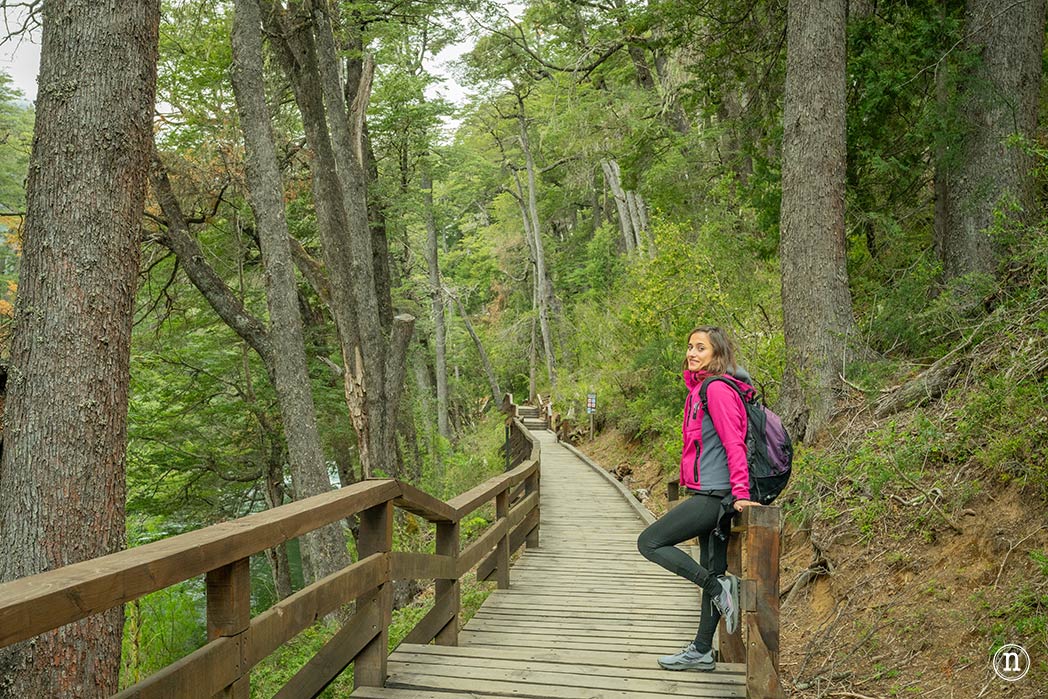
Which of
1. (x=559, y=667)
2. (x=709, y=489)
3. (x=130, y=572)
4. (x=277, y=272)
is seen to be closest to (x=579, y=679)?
(x=559, y=667)

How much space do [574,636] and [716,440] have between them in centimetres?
212

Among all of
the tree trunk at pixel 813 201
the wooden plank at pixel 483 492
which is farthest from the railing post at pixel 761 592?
the tree trunk at pixel 813 201

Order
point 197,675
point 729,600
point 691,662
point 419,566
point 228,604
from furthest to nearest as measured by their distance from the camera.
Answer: point 419,566 < point 691,662 < point 729,600 < point 228,604 < point 197,675

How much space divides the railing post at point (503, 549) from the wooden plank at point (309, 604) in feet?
10.5

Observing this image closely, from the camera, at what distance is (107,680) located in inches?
151

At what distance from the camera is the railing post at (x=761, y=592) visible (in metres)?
3.66

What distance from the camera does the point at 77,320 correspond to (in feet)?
13.2

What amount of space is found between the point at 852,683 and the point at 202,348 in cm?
1299

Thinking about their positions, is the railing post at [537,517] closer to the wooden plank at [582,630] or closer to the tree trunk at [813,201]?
the tree trunk at [813,201]

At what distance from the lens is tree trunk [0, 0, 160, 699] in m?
3.80


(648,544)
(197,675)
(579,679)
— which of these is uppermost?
(197,675)

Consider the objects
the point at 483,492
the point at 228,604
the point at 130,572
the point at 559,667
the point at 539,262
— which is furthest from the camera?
the point at 539,262

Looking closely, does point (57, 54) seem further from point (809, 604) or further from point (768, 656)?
point (809, 604)

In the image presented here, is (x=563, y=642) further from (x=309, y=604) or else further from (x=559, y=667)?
(x=309, y=604)
